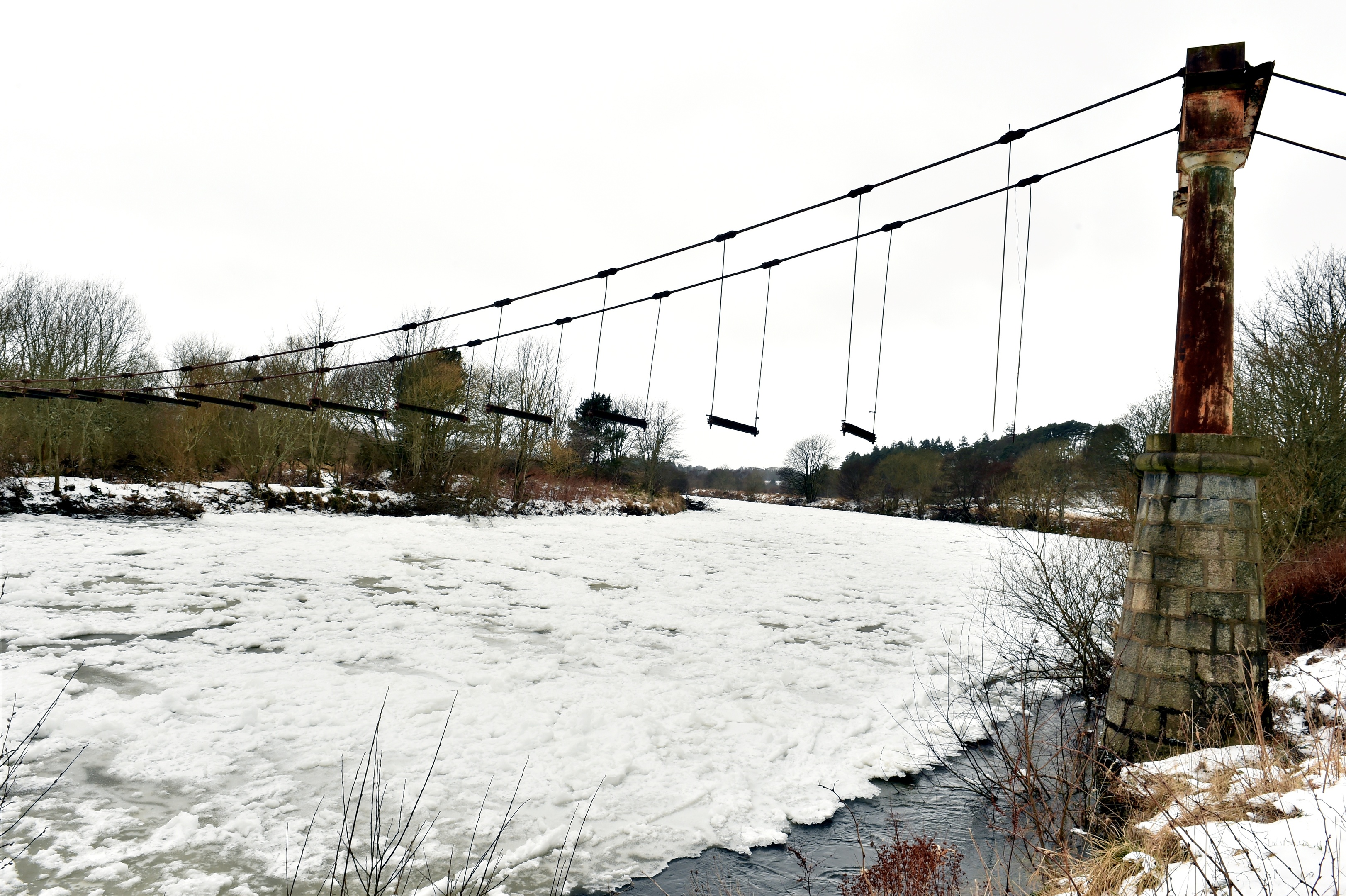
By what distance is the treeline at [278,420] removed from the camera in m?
21.6

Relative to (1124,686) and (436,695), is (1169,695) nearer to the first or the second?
(1124,686)

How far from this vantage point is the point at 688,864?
465cm

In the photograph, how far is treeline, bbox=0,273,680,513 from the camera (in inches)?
851

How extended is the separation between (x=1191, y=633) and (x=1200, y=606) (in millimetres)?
218

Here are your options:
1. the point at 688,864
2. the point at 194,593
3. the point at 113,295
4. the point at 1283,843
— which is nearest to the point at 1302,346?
the point at 1283,843

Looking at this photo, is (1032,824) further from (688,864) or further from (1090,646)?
(1090,646)

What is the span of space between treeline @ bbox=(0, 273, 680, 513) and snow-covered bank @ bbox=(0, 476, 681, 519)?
0.45 meters

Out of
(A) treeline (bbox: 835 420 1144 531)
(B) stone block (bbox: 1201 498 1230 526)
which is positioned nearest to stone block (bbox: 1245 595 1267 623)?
(B) stone block (bbox: 1201 498 1230 526)

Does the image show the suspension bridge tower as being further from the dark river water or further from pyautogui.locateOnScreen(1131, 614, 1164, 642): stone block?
the dark river water

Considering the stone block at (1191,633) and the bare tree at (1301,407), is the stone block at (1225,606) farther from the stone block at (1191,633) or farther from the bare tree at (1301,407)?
the bare tree at (1301,407)

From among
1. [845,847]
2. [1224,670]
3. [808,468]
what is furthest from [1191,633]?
[808,468]

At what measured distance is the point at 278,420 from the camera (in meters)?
23.0

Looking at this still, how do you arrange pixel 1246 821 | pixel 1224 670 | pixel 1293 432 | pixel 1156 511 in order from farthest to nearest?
1. pixel 1293 432
2. pixel 1156 511
3. pixel 1224 670
4. pixel 1246 821

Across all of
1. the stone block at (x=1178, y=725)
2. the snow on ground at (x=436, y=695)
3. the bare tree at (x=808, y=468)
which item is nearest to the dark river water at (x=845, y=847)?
the snow on ground at (x=436, y=695)
